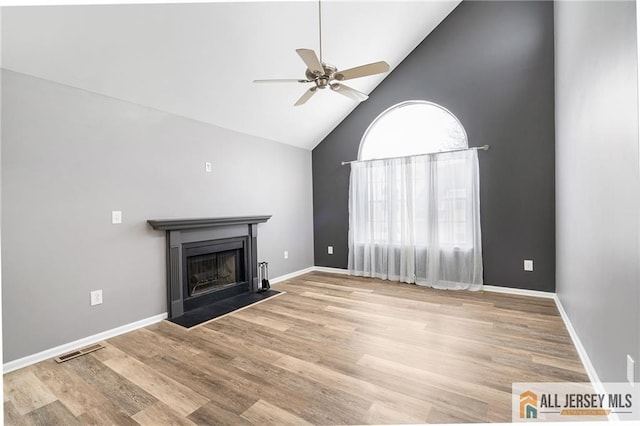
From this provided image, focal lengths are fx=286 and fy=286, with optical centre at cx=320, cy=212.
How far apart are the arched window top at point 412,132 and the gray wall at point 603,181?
1496 millimetres

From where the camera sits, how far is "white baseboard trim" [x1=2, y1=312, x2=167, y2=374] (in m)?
2.17

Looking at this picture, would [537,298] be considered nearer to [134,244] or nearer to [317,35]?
[317,35]

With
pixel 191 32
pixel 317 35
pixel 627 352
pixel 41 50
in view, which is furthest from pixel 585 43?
pixel 41 50

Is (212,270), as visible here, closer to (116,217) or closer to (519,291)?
(116,217)

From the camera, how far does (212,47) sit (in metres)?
2.77

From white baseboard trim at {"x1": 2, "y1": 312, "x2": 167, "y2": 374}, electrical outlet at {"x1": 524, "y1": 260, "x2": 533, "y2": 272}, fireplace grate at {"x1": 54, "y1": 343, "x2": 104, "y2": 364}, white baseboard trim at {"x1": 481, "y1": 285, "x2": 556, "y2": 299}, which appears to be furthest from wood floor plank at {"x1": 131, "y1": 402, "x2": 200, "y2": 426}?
electrical outlet at {"x1": 524, "y1": 260, "x2": 533, "y2": 272}

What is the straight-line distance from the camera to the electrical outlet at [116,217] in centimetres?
275

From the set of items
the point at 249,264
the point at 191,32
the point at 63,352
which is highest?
the point at 191,32

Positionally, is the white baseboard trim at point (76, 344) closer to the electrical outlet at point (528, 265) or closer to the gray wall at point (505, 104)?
the gray wall at point (505, 104)

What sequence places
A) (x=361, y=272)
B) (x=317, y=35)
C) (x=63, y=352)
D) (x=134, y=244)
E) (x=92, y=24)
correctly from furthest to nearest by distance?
(x=361, y=272), (x=317, y=35), (x=134, y=244), (x=63, y=352), (x=92, y=24)

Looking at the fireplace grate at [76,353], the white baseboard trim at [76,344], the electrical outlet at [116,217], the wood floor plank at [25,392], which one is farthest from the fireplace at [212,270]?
the wood floor plank at [25,392]

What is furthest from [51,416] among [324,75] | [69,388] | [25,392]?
[324,75]

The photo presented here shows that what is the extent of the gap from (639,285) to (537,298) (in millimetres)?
2681

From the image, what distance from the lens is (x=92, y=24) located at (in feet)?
7.07
